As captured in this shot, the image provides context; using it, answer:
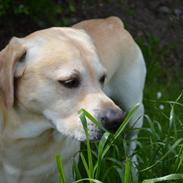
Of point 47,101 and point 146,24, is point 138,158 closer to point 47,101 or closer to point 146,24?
point 47,101

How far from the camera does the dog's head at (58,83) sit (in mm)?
3738

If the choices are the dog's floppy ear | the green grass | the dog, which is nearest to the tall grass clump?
the green grass

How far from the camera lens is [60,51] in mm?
3814

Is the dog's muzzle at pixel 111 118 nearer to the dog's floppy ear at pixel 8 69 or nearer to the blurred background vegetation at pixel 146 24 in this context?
the dog's floppy ear at pixel 8 69

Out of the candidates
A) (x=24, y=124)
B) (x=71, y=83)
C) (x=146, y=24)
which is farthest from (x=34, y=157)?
(x=146, y=24)

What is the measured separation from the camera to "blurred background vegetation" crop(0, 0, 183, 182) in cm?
600

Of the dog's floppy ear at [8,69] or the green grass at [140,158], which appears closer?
the green grass at [140,158]

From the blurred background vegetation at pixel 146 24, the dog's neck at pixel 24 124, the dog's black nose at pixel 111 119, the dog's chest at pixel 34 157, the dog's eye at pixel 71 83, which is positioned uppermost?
the dog's eye at pixel 71 83

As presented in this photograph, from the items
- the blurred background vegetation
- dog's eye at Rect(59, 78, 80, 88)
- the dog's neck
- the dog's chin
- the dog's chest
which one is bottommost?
the blurred background vegetation

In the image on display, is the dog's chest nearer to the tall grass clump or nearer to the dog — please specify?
the dog

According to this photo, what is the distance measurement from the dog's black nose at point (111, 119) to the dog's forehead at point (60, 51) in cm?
28

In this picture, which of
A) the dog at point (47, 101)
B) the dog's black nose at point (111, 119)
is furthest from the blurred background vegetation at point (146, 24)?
the dog's black nose at point (111, 119)

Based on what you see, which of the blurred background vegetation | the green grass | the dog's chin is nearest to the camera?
the green grass

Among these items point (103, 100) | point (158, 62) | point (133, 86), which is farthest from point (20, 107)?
point (158, 62)
